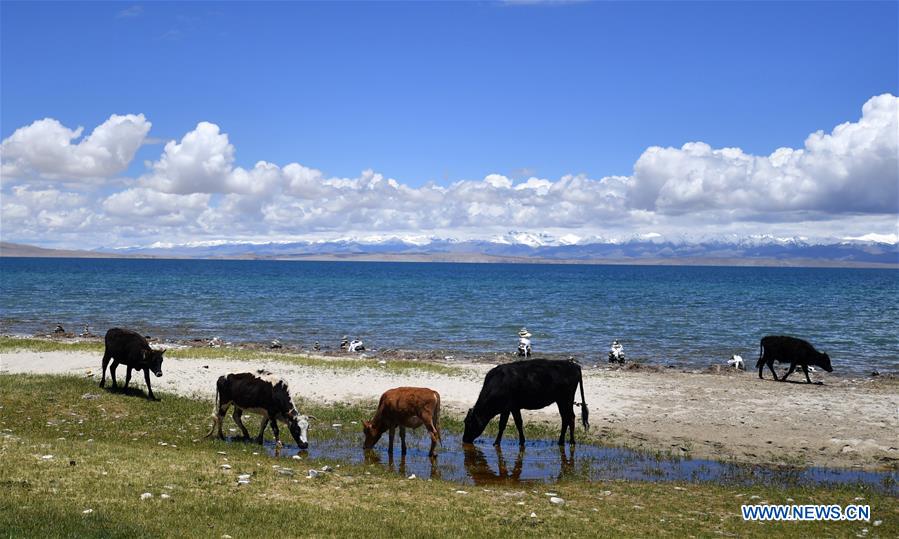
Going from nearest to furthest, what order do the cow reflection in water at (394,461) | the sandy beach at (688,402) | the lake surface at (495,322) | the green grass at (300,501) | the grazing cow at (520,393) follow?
the green grass at (300,501) → the cow reflection in water at (394,461) → the grazing cow at (520,393) → the sandy beach at (688,402) → the lake surface at (495,322)

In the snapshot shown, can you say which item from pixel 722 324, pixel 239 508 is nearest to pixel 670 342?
pixel 722 324

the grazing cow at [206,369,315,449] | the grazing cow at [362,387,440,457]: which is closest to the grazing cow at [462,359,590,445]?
the grazing cow at [362,387,440,457]

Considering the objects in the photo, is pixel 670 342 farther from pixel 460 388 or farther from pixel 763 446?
pixel 763 446

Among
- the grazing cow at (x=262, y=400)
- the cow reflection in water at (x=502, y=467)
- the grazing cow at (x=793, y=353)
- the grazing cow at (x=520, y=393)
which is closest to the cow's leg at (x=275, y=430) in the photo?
the grazing cow at (x=262, y=400)

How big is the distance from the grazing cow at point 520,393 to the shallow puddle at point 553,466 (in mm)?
667

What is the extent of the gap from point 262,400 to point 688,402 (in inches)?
680

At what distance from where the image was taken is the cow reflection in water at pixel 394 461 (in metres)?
17.5

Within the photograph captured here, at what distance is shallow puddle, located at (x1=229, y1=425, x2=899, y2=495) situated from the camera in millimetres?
17391

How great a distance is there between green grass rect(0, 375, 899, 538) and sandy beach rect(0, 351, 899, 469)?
16.5ft

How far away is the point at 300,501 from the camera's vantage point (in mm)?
13430

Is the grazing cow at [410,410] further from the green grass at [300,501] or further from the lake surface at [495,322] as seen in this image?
the lake surface at [495,322]

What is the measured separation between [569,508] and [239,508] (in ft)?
20.5

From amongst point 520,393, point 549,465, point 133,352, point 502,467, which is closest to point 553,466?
point 549,465

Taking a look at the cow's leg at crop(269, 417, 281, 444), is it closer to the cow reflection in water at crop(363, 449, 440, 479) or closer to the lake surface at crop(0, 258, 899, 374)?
the cow reflection in water at crop(363, 449, 440, 479)
